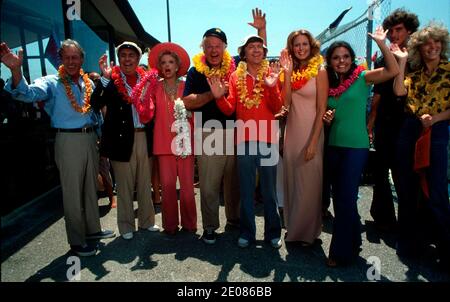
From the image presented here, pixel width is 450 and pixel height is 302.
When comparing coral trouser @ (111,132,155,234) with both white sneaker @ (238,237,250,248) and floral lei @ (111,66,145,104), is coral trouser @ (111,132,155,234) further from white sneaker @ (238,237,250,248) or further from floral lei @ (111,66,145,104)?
white sneaker @ (238,237,250,248)

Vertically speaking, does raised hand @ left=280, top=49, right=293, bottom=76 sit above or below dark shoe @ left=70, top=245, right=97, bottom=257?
above

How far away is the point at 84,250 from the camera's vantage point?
10.4ft

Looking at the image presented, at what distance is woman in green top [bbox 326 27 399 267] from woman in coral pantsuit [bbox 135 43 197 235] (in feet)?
4.96

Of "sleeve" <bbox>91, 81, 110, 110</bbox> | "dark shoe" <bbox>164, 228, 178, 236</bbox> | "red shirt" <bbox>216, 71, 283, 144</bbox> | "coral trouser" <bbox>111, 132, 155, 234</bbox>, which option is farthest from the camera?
"dark shoe" <bbox>164, 228, 178, 236</bbox>

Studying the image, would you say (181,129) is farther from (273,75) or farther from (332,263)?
(332,263)

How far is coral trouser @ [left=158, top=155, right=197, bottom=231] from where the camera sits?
11.5 ft

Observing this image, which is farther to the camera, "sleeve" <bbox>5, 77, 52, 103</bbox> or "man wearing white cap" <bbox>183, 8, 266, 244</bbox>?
"man wearing white cap" <bbox>183, 8, 266, 244</bbox>

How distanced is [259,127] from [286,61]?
658 mm

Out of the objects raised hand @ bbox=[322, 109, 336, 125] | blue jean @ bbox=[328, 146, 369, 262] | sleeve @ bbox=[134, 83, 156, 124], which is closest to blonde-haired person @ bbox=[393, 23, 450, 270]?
blue jean @ bbox=[328, 146, 369, 262]

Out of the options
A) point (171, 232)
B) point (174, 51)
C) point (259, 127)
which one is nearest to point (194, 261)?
point (171, 232)

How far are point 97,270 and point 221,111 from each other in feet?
6.19

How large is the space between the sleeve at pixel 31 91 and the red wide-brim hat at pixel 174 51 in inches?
42.1

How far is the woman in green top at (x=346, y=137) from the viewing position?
2770 mm

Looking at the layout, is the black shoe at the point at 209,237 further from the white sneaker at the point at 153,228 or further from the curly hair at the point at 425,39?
the curly hair at the point at 425,39
